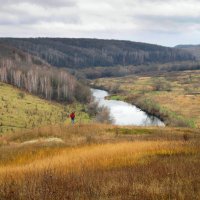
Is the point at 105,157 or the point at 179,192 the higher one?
the point at 179,192

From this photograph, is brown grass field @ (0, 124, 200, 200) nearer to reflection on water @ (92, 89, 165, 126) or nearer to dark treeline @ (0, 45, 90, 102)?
reflection on water @ (92, 89, 165, 126)

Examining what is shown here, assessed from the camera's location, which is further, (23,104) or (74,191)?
→ (23,104)

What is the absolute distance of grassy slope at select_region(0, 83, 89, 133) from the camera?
73.0 m

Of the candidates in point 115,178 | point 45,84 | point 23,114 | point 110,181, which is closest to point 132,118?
point 23,114

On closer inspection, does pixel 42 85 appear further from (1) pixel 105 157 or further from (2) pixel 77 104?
(1) pixel 105 157

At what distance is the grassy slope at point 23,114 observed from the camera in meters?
73.0

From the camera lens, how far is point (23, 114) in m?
83.6

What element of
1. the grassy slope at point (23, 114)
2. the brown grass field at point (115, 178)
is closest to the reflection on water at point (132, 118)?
the grassy slope at point (23, 114)

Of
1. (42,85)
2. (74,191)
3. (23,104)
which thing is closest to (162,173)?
(74,191)

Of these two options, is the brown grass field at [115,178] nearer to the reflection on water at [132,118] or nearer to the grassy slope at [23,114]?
the grassy slope at [23,114]

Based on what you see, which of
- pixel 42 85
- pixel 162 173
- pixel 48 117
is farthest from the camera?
pixel 42 85

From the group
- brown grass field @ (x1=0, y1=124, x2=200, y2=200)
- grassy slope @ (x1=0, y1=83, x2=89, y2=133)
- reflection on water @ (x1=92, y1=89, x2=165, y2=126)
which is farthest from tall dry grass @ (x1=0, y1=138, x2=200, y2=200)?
reflection on water @ (x1=92, y1=89, x2=165, y2=126)

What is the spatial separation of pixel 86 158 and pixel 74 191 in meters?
5.56

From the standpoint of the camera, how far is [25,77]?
5517 inches
